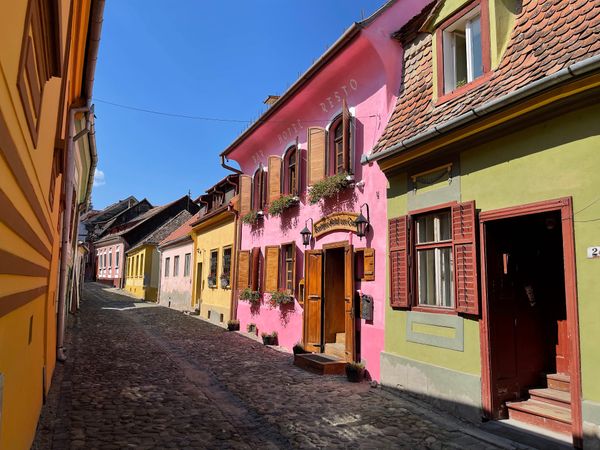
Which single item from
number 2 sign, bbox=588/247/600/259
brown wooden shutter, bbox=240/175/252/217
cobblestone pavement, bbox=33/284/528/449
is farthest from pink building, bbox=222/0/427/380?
number 2 sign, bbox=588/247/600/259

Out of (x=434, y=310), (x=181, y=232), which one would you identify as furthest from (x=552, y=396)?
(x=181, y=232)

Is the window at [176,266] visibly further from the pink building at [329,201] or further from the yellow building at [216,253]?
the pink building at [329,201]

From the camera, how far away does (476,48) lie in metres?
6.55

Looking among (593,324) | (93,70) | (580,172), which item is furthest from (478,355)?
(93,70)

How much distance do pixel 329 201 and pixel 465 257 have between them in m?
4.15

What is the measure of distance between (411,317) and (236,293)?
371 inches

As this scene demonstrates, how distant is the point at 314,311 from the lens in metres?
9.99

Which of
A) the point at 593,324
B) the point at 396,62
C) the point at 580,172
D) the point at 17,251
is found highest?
the point at 396,62

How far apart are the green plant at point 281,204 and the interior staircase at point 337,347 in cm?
327

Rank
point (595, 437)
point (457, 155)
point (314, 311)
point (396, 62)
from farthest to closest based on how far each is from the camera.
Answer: point (314, 311), point (396, 62), point (457, 155), point (595, 437)

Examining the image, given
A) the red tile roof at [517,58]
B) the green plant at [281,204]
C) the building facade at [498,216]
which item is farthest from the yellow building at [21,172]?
the green plant at [281,204]

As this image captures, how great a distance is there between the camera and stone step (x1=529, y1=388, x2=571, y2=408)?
5.39 meters

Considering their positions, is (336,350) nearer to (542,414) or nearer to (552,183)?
(542,414)

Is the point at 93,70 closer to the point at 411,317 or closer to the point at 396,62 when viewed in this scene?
the point at 396,62
